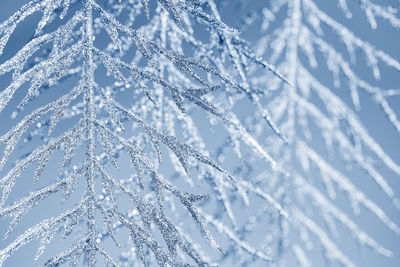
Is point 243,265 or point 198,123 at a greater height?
point 198,123

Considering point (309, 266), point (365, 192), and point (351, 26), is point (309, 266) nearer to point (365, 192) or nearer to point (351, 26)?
point (365, 192)

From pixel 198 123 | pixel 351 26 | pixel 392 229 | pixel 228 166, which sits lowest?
pixel 392 229

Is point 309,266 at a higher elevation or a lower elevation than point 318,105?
lower

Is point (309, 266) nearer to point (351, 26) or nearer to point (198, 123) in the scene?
point (198, 123)

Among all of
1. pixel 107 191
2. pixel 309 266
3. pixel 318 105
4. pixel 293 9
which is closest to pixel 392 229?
pixel 309 266

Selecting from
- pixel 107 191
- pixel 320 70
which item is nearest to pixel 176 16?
pixel 107 191

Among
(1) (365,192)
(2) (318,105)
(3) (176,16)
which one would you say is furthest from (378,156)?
(3) (176,16)

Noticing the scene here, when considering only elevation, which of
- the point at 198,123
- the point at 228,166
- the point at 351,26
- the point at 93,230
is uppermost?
the point at 351,26

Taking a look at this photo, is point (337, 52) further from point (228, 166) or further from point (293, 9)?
point (228, 166)

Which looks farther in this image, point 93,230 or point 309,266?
point 309,266
